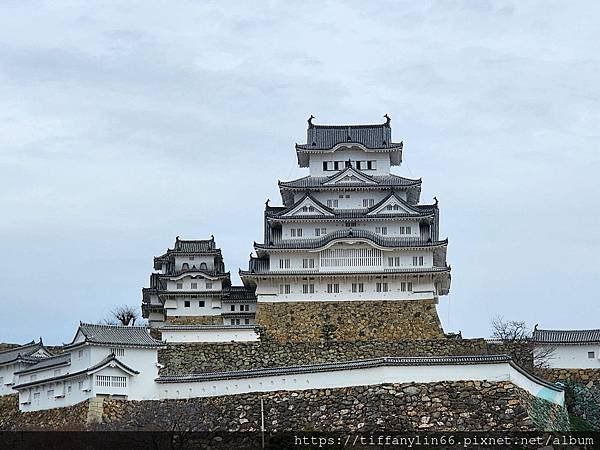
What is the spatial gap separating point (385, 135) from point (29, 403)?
2337cm

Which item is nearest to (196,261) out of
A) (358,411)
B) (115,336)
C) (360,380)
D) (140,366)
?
(115,336)

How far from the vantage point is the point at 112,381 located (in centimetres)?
4247

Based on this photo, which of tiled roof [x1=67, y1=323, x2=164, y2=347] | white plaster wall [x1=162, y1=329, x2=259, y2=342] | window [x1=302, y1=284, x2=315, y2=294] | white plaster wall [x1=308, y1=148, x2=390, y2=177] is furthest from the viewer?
white plaster wall [x1=308, y1=148, x2=390, y2=177]

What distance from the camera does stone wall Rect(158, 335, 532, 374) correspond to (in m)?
47.4

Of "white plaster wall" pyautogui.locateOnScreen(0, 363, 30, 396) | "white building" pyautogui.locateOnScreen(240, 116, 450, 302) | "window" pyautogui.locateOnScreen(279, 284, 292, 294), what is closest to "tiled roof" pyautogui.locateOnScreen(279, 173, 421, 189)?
"white building" pyautogui.locateOnScreen(240, 116, 450, 302)

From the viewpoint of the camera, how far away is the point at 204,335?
160 feet

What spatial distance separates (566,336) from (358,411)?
11606mm

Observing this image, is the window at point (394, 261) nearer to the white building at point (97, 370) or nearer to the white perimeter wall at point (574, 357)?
the white perimeter wall at point (574, 357)

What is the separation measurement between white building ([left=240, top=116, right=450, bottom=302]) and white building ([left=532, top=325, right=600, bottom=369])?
22.7 feet

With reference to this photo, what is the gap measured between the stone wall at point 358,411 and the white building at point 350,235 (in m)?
12.3

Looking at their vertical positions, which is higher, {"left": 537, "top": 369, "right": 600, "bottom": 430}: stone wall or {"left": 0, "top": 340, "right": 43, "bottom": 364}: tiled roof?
{"left": 0, "top": 340, "right": 43, "bottom": 364}: tiled roof

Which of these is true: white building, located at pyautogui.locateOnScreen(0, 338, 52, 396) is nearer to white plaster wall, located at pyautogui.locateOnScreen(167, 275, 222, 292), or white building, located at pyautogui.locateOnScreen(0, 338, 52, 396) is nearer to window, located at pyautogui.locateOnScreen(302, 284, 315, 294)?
white plaster wall, located at pyautogui.locateOnScreen(167, 275, 222, 292)

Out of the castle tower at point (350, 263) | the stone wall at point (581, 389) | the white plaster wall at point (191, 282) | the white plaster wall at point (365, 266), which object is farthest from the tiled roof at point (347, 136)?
the stone wall at point (581, 389)

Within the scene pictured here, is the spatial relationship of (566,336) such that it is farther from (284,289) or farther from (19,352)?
(19,352)
